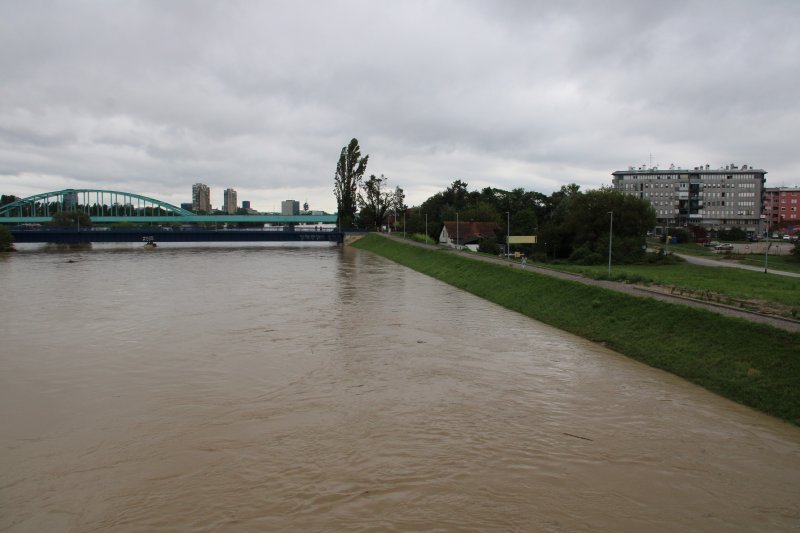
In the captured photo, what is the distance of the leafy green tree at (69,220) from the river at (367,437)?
10307cm

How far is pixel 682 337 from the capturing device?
14.6 meters

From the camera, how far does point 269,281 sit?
110ft

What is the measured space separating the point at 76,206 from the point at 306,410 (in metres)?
148

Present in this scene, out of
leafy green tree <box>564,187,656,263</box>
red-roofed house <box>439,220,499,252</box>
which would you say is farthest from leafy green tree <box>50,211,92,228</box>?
leafy green tree <box>564,187,656,263</box>

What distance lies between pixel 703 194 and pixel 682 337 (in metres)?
109

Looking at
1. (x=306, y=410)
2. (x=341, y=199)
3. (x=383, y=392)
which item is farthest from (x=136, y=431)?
(x=341, y=199)

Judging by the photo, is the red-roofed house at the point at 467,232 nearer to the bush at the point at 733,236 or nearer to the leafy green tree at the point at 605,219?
the leafy green tree at the point at 605,219

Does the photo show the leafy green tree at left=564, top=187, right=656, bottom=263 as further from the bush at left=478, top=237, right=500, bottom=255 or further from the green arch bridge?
the green arch bridge

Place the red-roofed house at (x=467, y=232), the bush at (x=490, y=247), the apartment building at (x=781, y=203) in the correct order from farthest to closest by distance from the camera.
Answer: the apartment building at (x=781, y=203) < the red-roofed house at (x=467, y=232) < the bush at (x=490, y=247)

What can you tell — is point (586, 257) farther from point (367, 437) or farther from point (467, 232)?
point (367, 437)

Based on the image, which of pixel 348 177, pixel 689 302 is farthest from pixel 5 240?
pixel 689 302

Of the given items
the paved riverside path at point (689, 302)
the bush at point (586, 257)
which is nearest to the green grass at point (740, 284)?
the paved riverside path at point (689, 302)

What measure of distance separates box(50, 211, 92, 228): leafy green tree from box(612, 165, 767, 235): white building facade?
110m

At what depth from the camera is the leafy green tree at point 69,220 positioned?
347 ft
